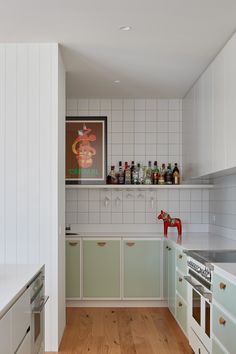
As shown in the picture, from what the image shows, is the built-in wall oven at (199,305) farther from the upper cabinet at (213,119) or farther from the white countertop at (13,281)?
the white countertop at (13,281)

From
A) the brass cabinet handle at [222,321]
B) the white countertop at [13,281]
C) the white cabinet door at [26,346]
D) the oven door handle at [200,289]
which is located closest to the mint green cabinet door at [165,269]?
the oven door handle at [200,289]

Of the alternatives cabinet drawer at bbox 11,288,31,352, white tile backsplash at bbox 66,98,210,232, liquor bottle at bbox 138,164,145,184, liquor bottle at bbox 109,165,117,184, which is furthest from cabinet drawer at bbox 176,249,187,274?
cabinet drawer at bbox 11,288,31,352

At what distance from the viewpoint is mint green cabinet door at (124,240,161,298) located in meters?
5.23

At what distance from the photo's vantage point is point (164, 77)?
4.78m

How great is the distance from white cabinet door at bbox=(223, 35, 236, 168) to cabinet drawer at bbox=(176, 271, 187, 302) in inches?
45.4

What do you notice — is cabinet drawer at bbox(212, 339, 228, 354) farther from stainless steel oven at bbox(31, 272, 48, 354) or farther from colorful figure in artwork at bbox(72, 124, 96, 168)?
colorful figure in artwork at bbox(72, 124, 96, 168)

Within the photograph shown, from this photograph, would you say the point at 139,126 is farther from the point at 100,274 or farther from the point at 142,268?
the point at 100,274

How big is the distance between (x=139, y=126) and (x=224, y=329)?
3508mm

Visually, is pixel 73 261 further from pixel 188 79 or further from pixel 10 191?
pixel 188 79

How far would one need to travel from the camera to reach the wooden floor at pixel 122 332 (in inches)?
154

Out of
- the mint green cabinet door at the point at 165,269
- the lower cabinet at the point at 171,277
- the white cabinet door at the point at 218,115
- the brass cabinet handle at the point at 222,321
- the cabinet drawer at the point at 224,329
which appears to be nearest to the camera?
the cabinet drawer at the point at 224,329

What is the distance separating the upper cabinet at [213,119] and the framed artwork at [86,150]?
1.05 m

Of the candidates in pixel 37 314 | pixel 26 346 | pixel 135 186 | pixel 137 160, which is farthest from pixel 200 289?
pixel 137 160

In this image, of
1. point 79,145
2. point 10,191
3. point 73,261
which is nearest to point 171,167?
point 79,145
